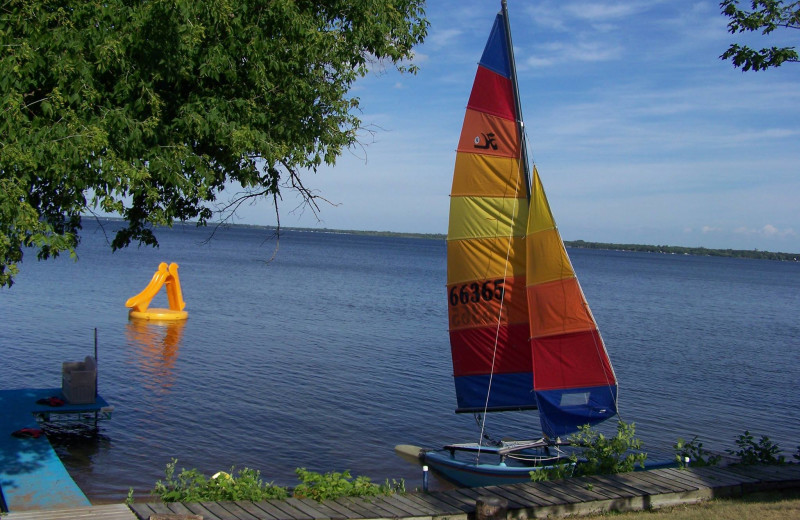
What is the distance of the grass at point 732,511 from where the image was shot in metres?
9.36

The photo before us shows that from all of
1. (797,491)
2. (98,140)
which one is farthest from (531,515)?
(98,140)

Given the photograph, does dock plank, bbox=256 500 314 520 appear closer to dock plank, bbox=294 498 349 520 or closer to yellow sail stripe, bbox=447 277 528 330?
dock plank, bbox=294 498 349 520

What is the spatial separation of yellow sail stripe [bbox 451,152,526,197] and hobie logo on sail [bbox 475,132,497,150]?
159mm

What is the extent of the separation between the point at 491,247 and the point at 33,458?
9.13m

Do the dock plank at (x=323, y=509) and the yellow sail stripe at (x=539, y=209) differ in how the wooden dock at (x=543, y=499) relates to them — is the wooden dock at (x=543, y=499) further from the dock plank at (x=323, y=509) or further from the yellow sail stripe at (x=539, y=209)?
the yellow sail stripe at (x=539, y=209)

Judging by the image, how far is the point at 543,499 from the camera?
32.0 feet

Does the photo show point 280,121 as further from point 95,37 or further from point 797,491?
point 797,491

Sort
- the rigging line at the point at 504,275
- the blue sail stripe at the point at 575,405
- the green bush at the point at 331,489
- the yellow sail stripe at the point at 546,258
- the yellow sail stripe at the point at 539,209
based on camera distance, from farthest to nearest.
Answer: the rigging line at the point at 504,275, the blue sail stripe at the point at 575,405, the yellow sail stripe at the point at 539,209, the yellow sail stripe at the point at 546,258, the green bush at the point at 331,489

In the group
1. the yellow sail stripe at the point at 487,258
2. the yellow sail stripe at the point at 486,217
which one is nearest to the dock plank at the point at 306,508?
the yellow sail stripe at the point at 487,258

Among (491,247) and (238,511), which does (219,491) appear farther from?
(491,247)

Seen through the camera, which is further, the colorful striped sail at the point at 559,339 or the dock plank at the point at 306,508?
the colorful striped sail at the point at 559,339

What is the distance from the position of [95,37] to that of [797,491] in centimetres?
1100

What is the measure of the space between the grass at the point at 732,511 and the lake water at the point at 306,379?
5.97 meters

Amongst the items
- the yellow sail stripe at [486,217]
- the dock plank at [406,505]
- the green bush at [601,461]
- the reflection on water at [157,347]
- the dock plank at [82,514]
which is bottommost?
the reflection on water at [157,347]
